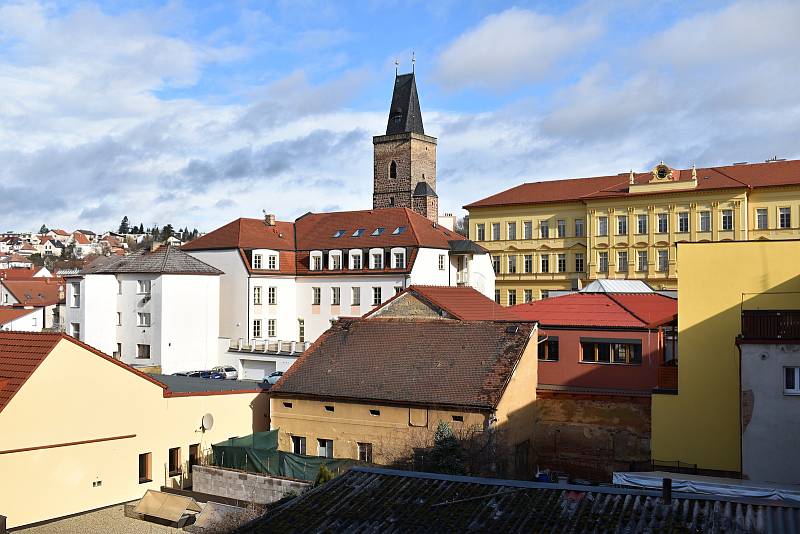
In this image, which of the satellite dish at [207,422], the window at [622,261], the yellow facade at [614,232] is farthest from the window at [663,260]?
the satellite dish at [207,422]

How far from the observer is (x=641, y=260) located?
193 ft

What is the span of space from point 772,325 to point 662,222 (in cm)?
3858

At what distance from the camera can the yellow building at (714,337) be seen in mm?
23922

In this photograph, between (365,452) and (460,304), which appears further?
(460,304)

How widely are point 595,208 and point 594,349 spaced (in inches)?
1263

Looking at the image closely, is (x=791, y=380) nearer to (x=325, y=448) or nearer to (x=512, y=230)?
(x=325, y=448)

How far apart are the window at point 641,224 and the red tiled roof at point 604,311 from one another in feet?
80.7

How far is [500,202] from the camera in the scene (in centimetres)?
6525

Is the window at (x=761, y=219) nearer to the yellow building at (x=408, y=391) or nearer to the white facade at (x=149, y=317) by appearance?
the yellow building at (x=408, y=391)

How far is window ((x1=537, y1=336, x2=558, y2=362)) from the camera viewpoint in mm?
30594

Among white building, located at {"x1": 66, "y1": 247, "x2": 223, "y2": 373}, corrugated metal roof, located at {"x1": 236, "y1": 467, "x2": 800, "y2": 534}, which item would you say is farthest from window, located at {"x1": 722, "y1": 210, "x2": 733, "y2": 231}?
corrugated metal roof, located at {"x1": 236, "y1": 467, "x2": 800, "y2": 534}

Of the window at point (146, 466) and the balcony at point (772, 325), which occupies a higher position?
the balcony at point (772, 325)

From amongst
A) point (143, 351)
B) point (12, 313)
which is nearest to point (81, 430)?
point (143, 351)

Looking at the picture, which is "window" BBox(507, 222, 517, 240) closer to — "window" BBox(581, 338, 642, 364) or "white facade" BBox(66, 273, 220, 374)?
"white facade" BBox(66, 273, 220, 374)
